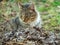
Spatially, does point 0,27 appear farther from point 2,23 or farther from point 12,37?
point 12,37

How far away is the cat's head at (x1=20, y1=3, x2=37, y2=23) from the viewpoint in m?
5.55

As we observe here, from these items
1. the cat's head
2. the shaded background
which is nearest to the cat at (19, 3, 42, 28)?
the cat's head

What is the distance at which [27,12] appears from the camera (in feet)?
18.5

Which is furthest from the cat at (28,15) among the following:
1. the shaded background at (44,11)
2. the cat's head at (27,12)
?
the shaded background at (44,11)

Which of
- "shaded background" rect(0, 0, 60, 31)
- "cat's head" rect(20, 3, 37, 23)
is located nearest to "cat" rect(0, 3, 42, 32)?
"cat's head" rect(20, 3, 37, 23)

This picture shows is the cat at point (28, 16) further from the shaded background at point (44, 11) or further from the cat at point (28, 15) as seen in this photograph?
the shaded background at point (44, 11)

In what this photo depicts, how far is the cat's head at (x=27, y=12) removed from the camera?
555cm

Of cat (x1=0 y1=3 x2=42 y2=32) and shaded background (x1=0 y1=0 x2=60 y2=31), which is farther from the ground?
cat (x1=0 y1=3 x2=42 y2=32)

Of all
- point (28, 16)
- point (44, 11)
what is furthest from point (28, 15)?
point (44, 11)

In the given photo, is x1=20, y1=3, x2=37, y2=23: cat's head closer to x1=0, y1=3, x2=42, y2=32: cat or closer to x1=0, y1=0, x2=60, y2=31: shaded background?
x1=0, y1=3, x2=42, y2=32: cat

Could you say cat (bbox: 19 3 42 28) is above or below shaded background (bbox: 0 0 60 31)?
above

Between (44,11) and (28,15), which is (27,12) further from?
(44,11)

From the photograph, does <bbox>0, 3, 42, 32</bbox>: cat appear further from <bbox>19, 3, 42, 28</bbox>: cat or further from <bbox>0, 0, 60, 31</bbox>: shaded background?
<bbox>0, 0, 60, 31</bbox>: shaded background

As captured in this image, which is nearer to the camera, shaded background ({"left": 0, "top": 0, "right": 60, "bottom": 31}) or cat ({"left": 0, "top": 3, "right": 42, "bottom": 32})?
cat ({"left": 0, "top": 3, "right": 42, "bottom": 32})
